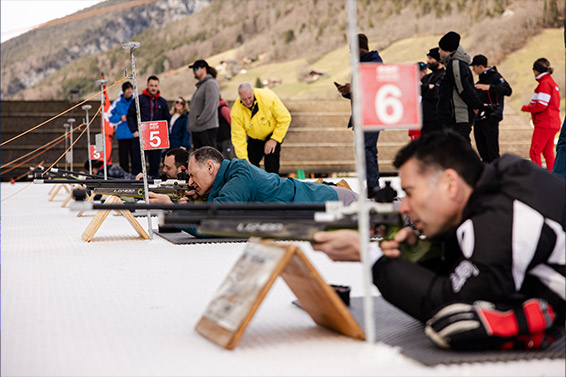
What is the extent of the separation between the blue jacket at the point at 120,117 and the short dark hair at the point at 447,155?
6241mm

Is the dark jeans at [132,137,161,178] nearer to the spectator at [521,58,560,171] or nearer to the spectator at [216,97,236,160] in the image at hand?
the spectator at [216,97,236,160]

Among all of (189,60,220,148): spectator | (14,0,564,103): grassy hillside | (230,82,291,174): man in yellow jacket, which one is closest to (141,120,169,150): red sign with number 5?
(230,82,291,174): man in yellow jacket

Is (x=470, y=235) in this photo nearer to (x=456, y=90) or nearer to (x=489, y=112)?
(x=456, y=90)

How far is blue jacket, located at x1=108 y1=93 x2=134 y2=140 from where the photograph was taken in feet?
24.7

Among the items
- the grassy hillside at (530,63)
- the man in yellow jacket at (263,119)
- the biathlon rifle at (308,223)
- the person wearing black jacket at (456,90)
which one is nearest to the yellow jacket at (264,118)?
the man in yellow jacket at (263,119)

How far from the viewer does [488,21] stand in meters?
18.3

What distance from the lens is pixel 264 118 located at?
18.7 feet

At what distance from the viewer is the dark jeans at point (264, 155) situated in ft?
19.0

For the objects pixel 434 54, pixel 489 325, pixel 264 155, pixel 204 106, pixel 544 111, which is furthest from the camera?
pixel 544 111

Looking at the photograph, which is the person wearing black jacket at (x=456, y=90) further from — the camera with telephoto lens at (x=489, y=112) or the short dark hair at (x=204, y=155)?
the short dark hair at (x=204, y=155)

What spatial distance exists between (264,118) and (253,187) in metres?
2.41

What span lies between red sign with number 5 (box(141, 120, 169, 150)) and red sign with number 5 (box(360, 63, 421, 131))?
316 centimetres

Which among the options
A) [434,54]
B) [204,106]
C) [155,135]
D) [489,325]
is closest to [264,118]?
[204,106]

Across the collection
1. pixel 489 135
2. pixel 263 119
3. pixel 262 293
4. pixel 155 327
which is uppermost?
pixel 263 119
